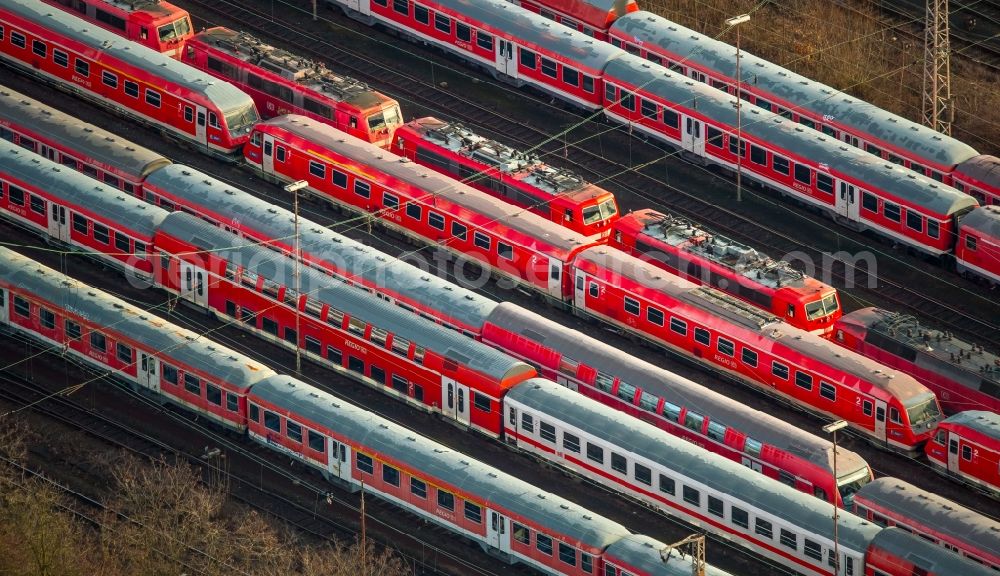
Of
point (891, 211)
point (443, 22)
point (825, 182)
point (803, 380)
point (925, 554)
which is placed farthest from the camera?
point (443, 22)

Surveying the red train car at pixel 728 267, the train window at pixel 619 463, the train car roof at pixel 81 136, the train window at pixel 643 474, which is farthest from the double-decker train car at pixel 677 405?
the train car roof at pixel 81 136

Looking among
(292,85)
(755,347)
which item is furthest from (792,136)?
(292,85)

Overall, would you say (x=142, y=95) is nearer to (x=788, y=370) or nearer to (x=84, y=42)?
(x=84, y=42)

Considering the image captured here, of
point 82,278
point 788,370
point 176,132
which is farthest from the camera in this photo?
point 176,132

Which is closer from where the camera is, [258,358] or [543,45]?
[258,358]

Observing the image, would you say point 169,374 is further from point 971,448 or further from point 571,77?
point 971,448

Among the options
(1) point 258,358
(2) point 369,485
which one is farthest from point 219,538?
(1) point 258,358

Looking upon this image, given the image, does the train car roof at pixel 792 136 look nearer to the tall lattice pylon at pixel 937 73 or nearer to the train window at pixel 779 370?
the tall lattice pylon at pixel 937 73
